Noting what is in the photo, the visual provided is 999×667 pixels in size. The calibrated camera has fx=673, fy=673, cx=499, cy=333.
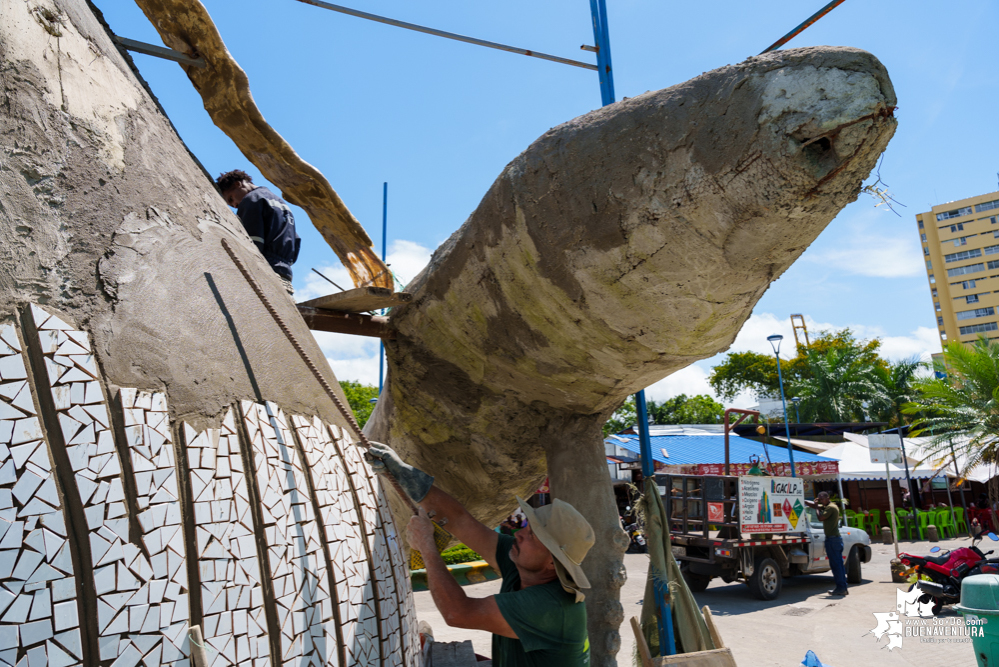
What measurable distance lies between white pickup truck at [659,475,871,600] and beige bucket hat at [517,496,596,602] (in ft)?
26.4

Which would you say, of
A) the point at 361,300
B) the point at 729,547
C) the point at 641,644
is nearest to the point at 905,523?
the point at 729,547

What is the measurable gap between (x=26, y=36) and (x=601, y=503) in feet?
9.22

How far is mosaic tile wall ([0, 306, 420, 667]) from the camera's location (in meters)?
1.41

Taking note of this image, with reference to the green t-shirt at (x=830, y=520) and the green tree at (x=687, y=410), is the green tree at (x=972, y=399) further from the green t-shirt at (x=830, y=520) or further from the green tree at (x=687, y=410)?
the green tree at (x=687, y=410)

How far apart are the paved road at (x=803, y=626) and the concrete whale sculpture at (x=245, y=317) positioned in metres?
4.33

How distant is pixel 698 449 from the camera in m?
17.1

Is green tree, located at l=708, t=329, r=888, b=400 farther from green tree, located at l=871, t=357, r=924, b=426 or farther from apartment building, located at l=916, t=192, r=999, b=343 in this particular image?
apartment building, located at l=916, t=192, r=999, b=343

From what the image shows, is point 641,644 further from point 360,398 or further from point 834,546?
point 360,398

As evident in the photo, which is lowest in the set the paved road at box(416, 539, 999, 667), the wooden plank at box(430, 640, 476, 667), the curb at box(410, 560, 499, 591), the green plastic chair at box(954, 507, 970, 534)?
the paved road at box(416, 539, 999, 667)

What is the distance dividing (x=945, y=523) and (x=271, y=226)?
63.7 ft

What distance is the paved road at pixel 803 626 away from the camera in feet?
20.3

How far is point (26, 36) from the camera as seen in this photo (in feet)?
5.85

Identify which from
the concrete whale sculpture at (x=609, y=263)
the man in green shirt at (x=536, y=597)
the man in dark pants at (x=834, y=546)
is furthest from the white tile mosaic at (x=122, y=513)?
the man in dark pants at (x=834, y=546)

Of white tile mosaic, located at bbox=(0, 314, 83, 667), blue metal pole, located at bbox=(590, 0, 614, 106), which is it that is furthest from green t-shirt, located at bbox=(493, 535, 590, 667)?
blue metal pole, located at bbox=(590, 0, 614, 106)
